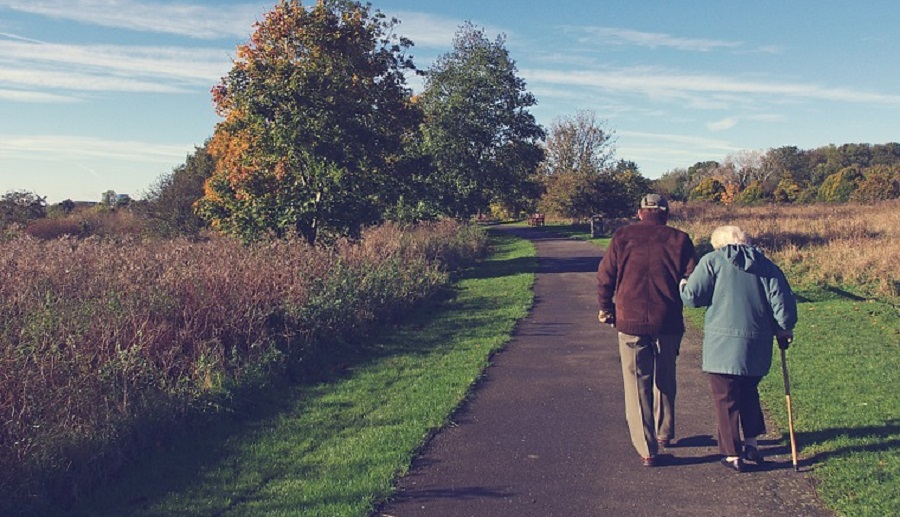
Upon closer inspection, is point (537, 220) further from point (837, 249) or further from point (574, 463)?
point (574, 463)

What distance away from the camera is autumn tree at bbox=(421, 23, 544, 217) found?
33.0 m

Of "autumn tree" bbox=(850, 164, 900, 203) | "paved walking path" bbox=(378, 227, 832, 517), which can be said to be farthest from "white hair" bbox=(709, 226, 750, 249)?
"autumn tree" bbox=(850, 164, 900, 203)

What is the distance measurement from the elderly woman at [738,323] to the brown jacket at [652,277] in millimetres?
145

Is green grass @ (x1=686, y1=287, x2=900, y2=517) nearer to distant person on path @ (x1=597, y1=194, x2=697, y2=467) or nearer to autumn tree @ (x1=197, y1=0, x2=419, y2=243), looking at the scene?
distant person on path @ (x1=597, y1=194, x2=697, y2=467)

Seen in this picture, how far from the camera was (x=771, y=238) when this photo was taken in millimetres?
24625

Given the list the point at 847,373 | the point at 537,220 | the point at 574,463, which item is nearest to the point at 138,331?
the point at 574,463

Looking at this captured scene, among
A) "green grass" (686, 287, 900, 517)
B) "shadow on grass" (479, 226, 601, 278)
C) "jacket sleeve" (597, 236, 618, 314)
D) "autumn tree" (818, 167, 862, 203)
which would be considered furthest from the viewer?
"autumn tree" (818, 167, 862, 203)

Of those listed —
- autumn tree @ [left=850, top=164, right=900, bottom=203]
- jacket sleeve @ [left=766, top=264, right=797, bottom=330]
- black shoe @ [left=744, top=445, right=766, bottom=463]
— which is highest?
autumn tree @ [left=850, top=164, right=900, bottom=203]

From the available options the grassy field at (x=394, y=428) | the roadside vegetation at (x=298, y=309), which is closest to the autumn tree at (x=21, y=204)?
the roadside vegetation at (x=298, y=309)

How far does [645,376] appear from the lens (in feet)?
18.3

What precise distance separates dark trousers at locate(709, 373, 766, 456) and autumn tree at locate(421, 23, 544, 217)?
2623 centimetres

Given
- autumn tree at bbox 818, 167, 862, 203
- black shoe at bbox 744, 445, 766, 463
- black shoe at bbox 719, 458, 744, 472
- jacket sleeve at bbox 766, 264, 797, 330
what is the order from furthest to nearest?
autumn tree at bbox 818, 167, 862, 203 < black shoe at bbox 744, 445, 766, 463 < black shoe at bbox 719, 458, 744, 472 < jacket sleeve at bbox 766, 264, 797, 330

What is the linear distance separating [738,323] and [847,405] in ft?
8.29

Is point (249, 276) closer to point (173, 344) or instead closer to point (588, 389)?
point (173, 344)
